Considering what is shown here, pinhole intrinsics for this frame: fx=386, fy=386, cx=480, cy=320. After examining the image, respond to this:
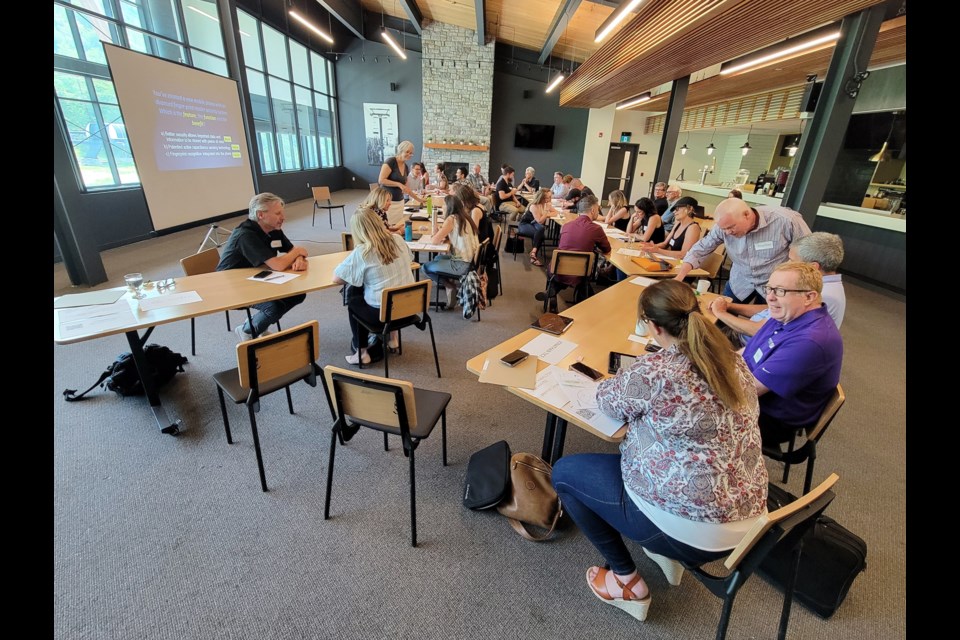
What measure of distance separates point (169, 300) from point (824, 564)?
3.58 metres

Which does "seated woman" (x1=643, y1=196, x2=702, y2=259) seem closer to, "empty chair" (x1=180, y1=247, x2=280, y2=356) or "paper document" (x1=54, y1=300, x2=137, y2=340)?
"empty chair" (x1=180, y1=247, x2=280, y2=356)

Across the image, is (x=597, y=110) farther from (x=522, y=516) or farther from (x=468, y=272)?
(x=522, y=516)

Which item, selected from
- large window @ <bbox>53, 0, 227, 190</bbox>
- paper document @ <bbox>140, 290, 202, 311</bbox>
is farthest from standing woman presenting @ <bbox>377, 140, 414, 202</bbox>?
paper document @ <bbox>140, 290, 202, 311</bbox>

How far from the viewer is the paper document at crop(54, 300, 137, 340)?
196cm

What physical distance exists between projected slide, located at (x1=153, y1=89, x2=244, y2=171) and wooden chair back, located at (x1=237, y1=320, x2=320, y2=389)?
538cm

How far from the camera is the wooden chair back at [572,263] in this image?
3.78 m

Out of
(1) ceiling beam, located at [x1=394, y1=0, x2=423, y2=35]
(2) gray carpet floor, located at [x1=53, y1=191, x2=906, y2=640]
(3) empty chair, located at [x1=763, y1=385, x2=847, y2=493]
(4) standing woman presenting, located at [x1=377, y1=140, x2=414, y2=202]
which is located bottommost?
(2) gray carpet floor, located at [x1=53, y1=191, x2=906, y2=640]

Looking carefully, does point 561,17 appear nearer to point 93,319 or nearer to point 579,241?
point 579,241

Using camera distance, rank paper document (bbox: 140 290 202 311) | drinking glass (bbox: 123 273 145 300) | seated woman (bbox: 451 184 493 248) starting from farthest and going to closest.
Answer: seated woman (bbox: 451 184 493 248) → drinking glass (bbox: 123 273 145 300) → paper document (bbox: 140 290 202 311)

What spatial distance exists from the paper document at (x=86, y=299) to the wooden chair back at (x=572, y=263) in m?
3.34

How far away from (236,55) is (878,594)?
34.1ft

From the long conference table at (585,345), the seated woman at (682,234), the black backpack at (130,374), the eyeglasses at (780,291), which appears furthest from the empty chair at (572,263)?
the black backpack at (130,374)

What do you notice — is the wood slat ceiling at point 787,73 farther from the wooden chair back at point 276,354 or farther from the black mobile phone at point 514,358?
the wooden chair back at point 276,354
